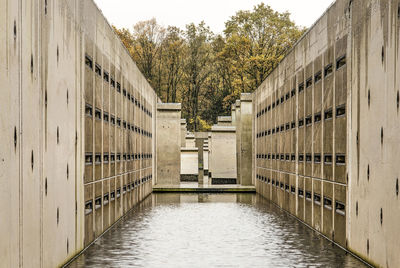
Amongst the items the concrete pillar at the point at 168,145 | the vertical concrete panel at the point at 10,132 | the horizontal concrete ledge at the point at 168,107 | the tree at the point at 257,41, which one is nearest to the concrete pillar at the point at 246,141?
the concrete pillar at the point at 168,145

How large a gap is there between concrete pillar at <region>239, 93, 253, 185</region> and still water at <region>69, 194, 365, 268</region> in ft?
33.4

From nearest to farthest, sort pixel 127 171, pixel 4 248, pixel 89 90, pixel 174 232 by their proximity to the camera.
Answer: pixel 4 248
pixel 89 90
pixel 174 232
pixel 127 171

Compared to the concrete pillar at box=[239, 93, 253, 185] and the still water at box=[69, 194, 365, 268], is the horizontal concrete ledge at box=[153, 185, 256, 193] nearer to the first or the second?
the concrete pillar at box=[239, 93, 253, 185]

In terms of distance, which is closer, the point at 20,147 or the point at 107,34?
the point at 20,147

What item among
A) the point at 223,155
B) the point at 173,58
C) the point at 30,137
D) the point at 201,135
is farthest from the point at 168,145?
the point at 173,58

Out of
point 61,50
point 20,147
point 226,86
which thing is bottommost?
point 20,147

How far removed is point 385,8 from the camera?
341 inches

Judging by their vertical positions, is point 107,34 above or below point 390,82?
above

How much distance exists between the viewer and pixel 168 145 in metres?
30.2

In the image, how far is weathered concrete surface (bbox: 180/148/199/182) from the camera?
3691 cm

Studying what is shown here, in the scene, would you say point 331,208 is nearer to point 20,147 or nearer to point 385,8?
point 385,8

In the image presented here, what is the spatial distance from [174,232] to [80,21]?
540 centimetres

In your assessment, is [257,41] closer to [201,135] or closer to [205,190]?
[201,135]

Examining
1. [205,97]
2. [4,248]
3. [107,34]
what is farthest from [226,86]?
[4,248]
